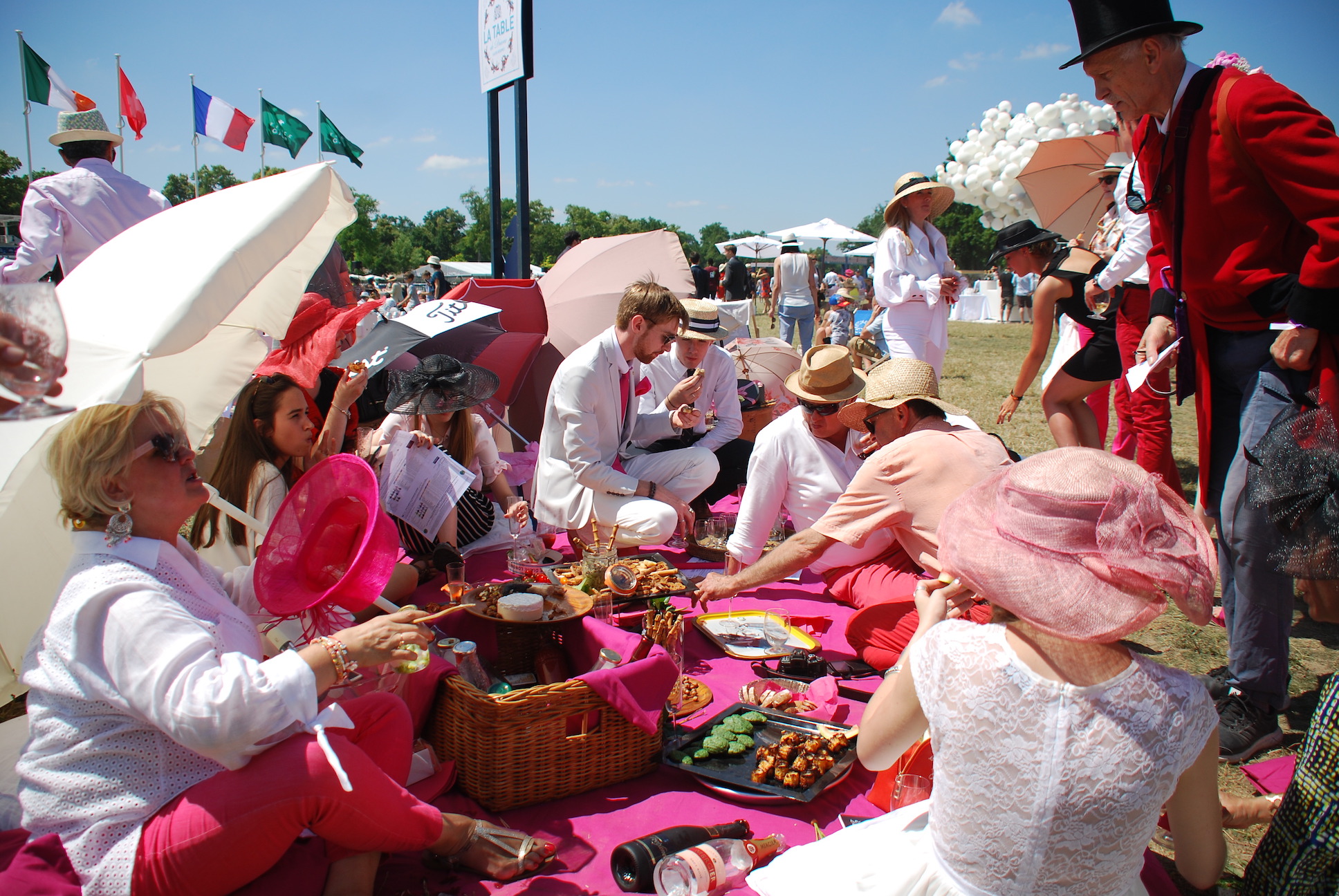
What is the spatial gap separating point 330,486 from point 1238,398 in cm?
307

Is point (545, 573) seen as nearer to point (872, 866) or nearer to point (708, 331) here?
point (872, 866)

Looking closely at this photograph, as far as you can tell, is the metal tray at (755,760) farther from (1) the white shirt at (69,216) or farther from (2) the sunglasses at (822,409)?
(1) the white shirt at (69,216)

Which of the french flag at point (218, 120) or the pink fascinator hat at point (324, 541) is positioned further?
the french flag at point (218, 120)

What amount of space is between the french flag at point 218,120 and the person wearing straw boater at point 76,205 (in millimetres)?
12556

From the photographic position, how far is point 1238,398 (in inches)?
108

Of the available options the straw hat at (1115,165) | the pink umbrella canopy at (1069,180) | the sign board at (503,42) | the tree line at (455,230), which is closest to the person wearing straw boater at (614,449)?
the sign board at (503,42)

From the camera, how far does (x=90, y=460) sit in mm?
1785

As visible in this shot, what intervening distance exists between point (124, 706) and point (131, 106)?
1576cm

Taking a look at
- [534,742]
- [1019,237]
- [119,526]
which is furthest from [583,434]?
[1019,237]

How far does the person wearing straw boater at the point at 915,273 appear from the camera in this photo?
21.5ft

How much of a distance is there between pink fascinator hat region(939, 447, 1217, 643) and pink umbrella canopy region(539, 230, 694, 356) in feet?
17.7

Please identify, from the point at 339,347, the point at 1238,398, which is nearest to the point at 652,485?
the point at 339,347

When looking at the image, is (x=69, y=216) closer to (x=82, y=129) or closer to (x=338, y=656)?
(x=82, y=129)

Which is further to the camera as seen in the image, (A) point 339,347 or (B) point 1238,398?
(A) point 339,347
